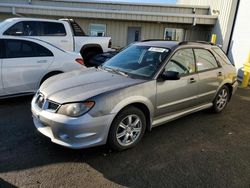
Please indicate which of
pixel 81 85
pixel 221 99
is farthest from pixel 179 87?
pixel 221 99

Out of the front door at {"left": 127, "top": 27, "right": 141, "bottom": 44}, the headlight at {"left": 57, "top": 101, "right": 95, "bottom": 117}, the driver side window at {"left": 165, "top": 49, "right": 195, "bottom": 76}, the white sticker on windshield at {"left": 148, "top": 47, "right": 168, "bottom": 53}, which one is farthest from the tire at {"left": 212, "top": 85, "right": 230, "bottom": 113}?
the front door at {"left": 127, "top": 27, "right": 141, "bottom": 44}

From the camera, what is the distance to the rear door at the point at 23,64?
5367 mm

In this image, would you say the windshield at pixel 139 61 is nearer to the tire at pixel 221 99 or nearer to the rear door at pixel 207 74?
the rear door at pixel 207 74

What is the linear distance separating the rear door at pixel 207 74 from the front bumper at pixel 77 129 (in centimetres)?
225

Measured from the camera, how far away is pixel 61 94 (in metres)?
3.45

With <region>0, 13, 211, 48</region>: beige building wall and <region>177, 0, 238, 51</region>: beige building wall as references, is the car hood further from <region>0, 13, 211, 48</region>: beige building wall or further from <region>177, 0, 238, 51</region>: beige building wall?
<region>0, 13, 211, 48</region>: beige building wall

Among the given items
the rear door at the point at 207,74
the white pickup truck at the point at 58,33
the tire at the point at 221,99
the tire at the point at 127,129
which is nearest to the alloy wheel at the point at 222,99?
the tire at the point at 221,99

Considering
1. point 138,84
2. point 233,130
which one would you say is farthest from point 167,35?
point 138,84

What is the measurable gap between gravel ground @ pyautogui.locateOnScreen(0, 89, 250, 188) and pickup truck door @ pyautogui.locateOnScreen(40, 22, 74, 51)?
4.29 meters

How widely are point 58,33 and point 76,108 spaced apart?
20.1 ft

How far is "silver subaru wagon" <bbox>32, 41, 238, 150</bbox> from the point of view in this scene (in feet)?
10.7

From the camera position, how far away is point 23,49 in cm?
564

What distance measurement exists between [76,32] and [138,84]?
21.0 ft

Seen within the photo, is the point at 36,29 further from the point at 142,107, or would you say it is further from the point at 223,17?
the point at 223,17
